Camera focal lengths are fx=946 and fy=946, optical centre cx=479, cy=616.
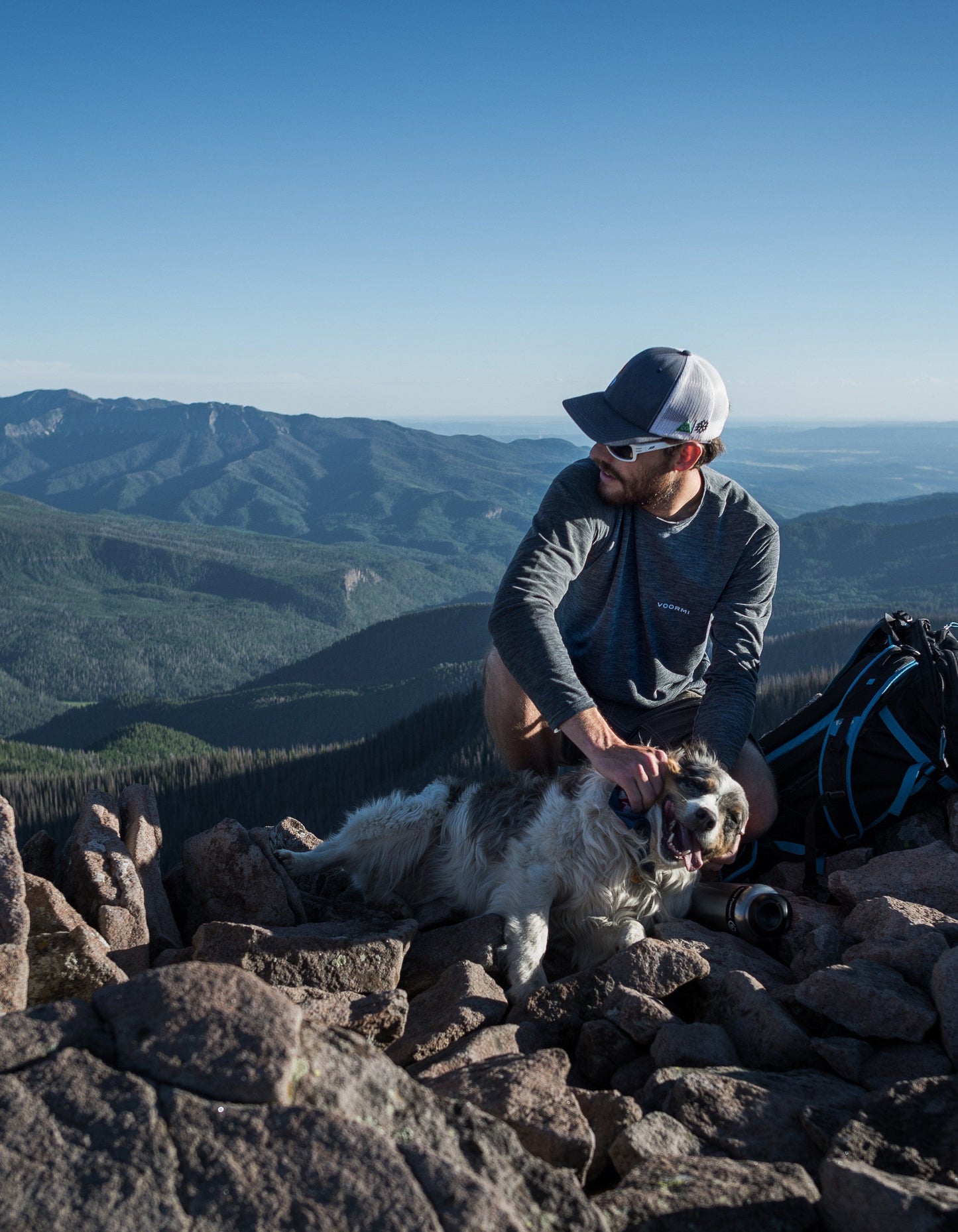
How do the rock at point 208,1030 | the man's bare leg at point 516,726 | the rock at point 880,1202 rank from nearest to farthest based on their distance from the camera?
the rock at point 880,1202 < the rock at point 208,1030 < the man's bare leg at point 516,726

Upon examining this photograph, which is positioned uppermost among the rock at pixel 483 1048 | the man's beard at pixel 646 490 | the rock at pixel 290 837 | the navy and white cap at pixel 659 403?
the navy and white cap at pixel 659 403

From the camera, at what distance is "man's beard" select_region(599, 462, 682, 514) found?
7.14 meters

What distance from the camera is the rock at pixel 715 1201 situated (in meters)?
3.12

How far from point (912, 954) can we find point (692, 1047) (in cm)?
158

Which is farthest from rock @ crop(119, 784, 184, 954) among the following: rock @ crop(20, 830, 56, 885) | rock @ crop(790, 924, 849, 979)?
rock @ crop(790, 924, 849, 979)

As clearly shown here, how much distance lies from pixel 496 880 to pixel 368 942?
127cm

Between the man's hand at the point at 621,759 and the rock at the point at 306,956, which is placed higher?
the man's hand at the point at 621,759

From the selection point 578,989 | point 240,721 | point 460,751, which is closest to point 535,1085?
point 578,989

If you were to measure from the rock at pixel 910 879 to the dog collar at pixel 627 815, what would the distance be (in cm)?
166

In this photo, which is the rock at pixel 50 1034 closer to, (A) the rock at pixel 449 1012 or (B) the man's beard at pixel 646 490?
(A) the rock at pixel 449 1012

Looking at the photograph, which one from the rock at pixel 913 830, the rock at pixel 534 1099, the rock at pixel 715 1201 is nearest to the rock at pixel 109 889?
the rock at pixel 534 1099

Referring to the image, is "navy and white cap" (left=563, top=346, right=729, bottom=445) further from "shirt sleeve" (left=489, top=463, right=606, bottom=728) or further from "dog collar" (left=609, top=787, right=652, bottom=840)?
"dog collar" (left=609, top=787, right=652, bottom=840)

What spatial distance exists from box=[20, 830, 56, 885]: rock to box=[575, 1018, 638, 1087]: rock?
13.2 feet

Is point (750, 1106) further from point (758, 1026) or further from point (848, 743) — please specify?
point (848, 743)
